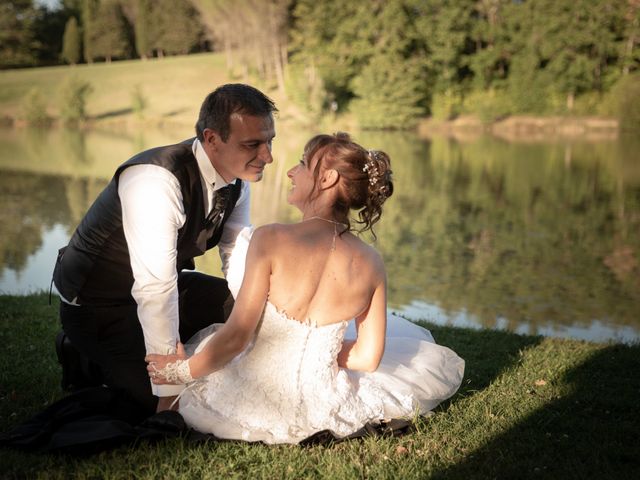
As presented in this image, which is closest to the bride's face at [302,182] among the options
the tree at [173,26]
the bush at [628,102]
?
the bush at [628,102]

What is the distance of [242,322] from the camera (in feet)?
9.84

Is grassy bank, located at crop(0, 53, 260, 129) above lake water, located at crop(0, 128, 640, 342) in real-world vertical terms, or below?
above

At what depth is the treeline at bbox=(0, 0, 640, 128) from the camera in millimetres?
40000

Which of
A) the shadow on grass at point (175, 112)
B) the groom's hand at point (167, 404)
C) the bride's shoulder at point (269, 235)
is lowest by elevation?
the shadow on grass at point (175, 112)

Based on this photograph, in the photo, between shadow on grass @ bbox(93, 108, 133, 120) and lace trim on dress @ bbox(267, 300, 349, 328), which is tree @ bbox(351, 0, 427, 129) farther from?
lace trim on dress @ bbox(267, 300, 349, 328)

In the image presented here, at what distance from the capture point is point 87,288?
3590 mm

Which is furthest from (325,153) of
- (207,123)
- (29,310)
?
(29,310)

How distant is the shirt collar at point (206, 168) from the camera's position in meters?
3.51

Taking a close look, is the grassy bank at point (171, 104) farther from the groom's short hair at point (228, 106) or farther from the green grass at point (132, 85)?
the groom's short hair at point (228, 106)

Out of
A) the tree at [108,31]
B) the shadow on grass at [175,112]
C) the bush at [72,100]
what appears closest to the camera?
the bush at [72,100]

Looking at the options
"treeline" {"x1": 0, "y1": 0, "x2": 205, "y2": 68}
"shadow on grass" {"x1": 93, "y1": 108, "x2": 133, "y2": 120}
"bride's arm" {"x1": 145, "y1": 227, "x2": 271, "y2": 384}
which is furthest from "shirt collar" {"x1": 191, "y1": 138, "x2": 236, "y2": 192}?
"treeline" {"x1": 0, "y1": 0, "x2": 205, "y2": 68}

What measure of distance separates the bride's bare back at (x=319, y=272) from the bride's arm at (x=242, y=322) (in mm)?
41

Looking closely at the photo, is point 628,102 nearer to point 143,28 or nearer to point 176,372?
point 176,372

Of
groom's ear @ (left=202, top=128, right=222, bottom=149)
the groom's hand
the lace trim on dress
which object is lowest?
the groom's hand
